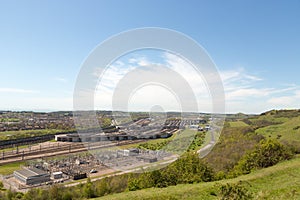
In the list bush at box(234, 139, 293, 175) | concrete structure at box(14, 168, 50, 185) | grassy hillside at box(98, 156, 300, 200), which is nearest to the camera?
grassy hillside at box(98, 156, 300, 200)

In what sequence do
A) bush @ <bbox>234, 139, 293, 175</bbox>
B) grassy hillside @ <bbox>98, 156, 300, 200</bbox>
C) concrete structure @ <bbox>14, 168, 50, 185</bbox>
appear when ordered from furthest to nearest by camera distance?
concrete structure @ <bbox>14, 168, 50, 185</bbox> → bush @ <bbox>234, 139, 293, 175</bbox> → grassy hillside @ <bbox>98, 156, 300, 200</bbox>

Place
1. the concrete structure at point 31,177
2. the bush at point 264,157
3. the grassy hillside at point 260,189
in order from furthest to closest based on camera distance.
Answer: the concrete structure at point 31,177 → the bush at point 264,157 → the grassy hillside at point 260,189

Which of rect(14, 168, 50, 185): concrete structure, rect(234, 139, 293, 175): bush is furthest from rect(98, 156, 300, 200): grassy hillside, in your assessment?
rect(14, 168, 50, 185): concrete structure

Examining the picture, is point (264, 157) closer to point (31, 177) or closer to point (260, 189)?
point (260, 189)

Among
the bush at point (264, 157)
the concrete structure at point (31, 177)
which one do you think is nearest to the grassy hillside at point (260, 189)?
the bush at point (264, 157)

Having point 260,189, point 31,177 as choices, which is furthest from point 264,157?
point 31,177

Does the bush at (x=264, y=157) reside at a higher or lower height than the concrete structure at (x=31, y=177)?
higher

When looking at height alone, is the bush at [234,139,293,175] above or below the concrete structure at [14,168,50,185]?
above

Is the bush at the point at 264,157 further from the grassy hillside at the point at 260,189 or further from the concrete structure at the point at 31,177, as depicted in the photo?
the concrete structure at the point at 31,177

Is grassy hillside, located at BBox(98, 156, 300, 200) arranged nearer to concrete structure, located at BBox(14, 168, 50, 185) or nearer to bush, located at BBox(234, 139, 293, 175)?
bush, located at BBox(234, 139, 293, 175)

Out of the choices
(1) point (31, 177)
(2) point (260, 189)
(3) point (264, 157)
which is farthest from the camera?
(1) point (31, 177)

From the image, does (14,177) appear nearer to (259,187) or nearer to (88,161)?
(88,161)
